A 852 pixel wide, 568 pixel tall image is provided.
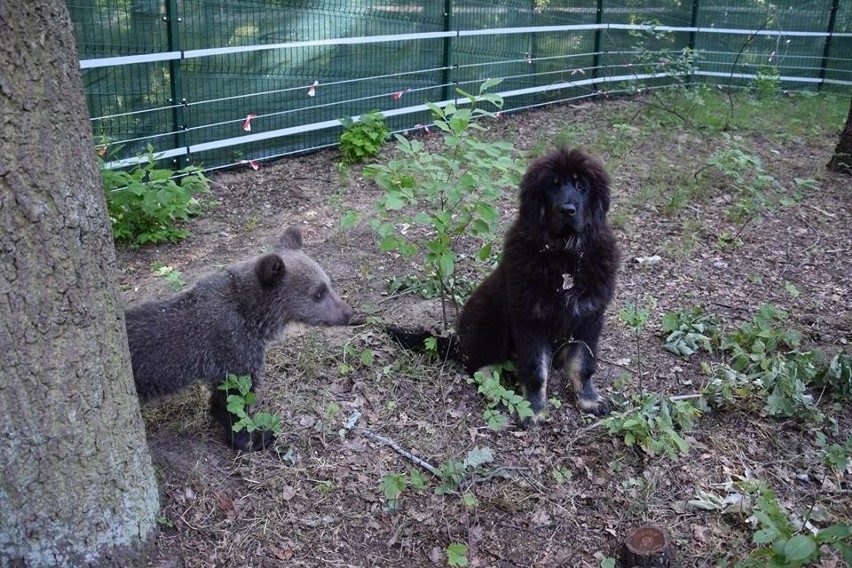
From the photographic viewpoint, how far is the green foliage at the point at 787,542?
115 inches

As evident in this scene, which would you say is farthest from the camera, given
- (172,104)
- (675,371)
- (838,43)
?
(838,43)

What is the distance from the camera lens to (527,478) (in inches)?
191

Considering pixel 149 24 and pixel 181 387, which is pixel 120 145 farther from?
pixel 181 387

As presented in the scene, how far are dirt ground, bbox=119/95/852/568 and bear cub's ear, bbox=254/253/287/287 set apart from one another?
0.96 meters

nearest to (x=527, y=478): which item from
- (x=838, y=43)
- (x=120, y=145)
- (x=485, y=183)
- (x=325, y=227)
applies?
(x=485, y=183)

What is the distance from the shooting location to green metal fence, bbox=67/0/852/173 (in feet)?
28.9

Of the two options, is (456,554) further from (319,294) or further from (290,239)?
(290,239)

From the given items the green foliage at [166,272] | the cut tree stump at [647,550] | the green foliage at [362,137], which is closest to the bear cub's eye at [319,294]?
the green foliage at [166,272]

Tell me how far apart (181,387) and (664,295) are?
4.57 metres

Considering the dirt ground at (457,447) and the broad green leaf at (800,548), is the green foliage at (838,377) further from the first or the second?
the broad green leaf at (800,548)

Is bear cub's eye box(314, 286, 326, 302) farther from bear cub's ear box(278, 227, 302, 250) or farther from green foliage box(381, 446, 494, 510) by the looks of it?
green foliage box(381, 446, 494, 510)

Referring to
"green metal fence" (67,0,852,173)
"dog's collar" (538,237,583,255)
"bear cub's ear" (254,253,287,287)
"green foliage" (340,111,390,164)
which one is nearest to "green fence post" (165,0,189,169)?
"green metal fence" (67,0,852,173)

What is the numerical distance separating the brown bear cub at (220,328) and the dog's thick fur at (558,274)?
1.49 meters

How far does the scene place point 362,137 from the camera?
10.7 metres
